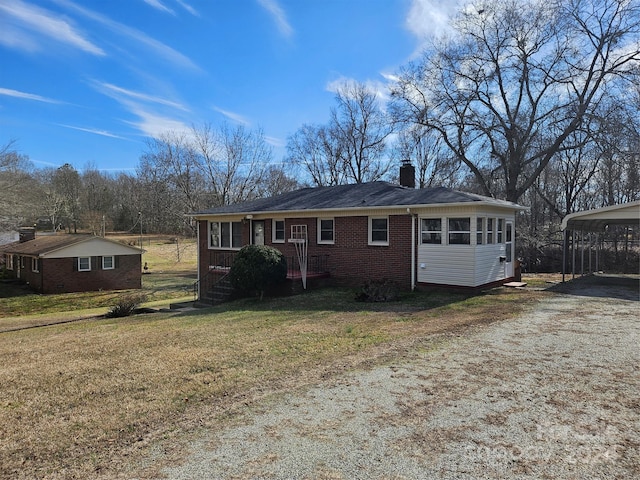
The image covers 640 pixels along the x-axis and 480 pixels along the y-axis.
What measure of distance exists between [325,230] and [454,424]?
12017 millimetres

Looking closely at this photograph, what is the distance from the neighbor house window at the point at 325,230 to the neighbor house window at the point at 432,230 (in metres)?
3.49

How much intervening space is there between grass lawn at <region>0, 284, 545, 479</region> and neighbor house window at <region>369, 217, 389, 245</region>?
386 centimetres

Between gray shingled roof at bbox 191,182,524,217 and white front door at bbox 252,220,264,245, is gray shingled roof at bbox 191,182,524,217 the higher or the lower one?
the higher one

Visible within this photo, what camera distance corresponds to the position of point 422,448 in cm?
335

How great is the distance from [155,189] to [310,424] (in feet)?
131

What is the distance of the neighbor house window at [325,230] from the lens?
607 inches

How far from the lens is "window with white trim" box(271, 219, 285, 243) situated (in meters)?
16.8

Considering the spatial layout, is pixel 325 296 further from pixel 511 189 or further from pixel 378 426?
pixel 511 189

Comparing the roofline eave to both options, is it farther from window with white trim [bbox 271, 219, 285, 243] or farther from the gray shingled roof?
window with white trim [bbox 271, 219, 285, 243]

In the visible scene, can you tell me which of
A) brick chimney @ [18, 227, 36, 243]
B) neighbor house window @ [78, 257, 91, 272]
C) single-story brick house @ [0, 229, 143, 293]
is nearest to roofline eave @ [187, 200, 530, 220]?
single-story brick house @ [0, 229, 143, 293]

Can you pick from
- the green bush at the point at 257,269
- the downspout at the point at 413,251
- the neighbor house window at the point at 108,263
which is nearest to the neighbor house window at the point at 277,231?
the green bush at the point at 257,269

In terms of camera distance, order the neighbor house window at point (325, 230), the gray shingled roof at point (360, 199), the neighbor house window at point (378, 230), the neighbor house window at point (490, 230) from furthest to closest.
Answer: the neighbor house window at point (325, 230)
the neighbor house window at point (378, 230)
the neighbor house window at point (490, 230)
the gray shingled roof at point (360, 199)

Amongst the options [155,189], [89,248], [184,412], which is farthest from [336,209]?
[155,189]

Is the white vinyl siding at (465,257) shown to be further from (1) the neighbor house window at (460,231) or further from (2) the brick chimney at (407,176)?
(2) the brick chimney at (407,176)
